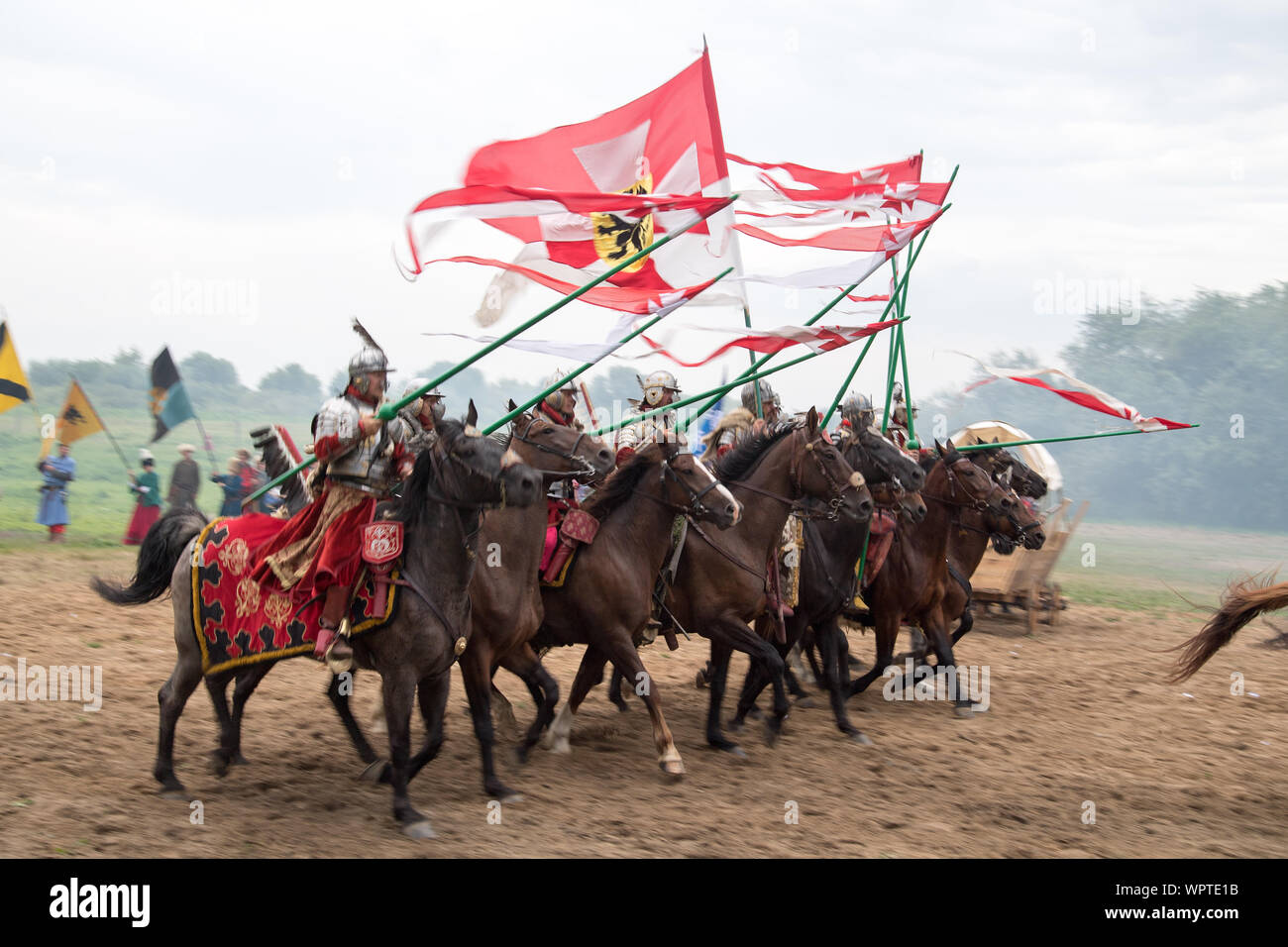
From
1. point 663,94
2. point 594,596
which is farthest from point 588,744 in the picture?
point 663,94

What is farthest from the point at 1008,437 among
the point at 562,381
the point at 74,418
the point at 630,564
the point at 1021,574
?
the point at 74,418

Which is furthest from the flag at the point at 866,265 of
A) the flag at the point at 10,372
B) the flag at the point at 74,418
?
the flag at the point at 74,418

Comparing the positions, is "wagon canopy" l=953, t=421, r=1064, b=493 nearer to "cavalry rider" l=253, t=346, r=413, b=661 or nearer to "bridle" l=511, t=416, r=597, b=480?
"bridle" l=511, t=416, r=597, b=480

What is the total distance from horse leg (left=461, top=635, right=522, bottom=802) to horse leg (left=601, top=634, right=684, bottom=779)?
956mm

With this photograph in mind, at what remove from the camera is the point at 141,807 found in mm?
6418

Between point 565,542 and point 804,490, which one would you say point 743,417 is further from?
point 565,542

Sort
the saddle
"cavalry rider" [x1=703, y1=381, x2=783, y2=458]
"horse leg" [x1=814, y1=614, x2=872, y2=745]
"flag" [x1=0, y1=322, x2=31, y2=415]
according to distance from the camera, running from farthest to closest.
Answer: "flag" [x1=0, y1=322, x2=31, y2=415], "cavalry rider" [x1=703, y1=381, x2=783, y2=458], "horse leg" [x1=814, y1=614, x2=872, y2=745], the saddle

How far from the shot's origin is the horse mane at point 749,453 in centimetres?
880

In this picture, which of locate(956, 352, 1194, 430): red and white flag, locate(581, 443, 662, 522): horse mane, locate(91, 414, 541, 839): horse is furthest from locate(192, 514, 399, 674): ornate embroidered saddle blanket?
locate(956, 352, 1194, 430): red and white flag

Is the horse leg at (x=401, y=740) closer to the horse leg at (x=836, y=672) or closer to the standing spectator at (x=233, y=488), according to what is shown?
the horse leg at (x=836, y=672)

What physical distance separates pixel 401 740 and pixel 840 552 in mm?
4320

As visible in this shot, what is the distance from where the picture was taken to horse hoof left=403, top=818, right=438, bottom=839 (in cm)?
608

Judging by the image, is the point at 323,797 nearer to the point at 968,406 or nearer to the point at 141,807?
the point at 141,807
